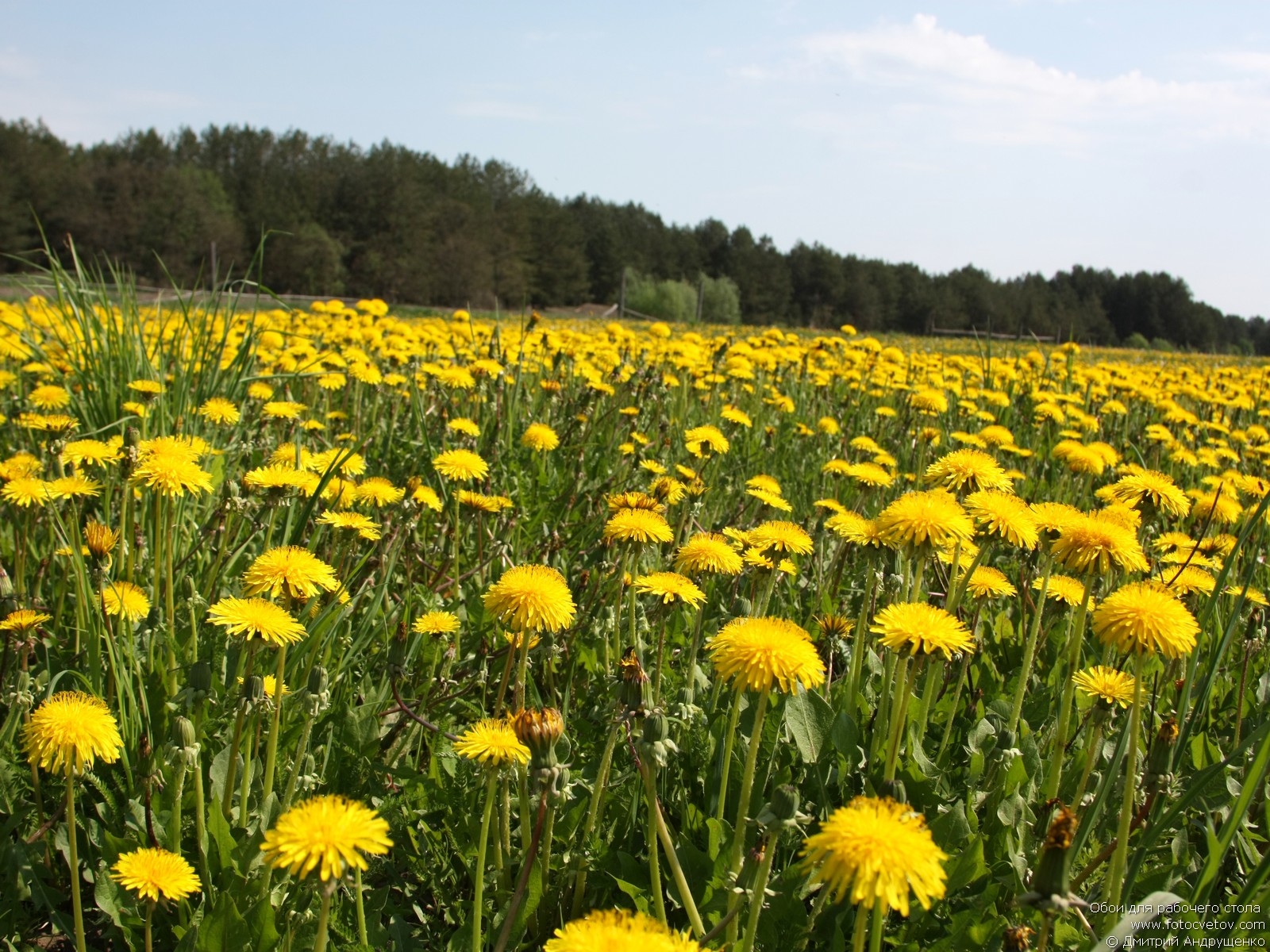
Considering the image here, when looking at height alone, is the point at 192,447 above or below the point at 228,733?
above

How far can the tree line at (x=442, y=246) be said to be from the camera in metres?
44.3

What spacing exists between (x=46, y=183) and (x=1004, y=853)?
5652cm

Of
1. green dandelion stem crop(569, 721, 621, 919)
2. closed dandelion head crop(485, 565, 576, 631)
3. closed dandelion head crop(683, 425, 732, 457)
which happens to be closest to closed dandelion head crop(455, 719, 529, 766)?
green dandelion stem crop(569, 721, 621, 919)

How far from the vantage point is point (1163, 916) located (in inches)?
51.3

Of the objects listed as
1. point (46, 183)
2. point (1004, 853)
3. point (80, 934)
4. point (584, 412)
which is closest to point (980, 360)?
point (584, 412)

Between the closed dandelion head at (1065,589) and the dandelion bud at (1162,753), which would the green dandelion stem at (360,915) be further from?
the closed dandelion head at (1065,589)

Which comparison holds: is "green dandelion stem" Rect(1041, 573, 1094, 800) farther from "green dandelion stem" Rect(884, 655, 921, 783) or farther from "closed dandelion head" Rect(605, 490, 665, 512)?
"closed dandelion head" Rect(605, 490, 665, 512)

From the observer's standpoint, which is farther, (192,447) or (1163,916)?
(192,447)

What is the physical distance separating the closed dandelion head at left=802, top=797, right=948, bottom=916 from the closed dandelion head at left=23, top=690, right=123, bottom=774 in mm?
1009

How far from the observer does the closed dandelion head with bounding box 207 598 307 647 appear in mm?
1416

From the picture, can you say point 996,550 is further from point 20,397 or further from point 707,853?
point 20,397

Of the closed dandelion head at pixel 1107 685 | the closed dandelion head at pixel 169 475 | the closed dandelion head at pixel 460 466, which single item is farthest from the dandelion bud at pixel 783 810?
the closed dandelion head at pixel 460 466

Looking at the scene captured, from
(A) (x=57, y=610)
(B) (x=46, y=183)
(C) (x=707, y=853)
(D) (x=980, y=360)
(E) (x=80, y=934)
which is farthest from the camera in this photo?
(B) (x=46, y=183)

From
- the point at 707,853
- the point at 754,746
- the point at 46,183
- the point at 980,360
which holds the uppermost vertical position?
the point at 46,183
